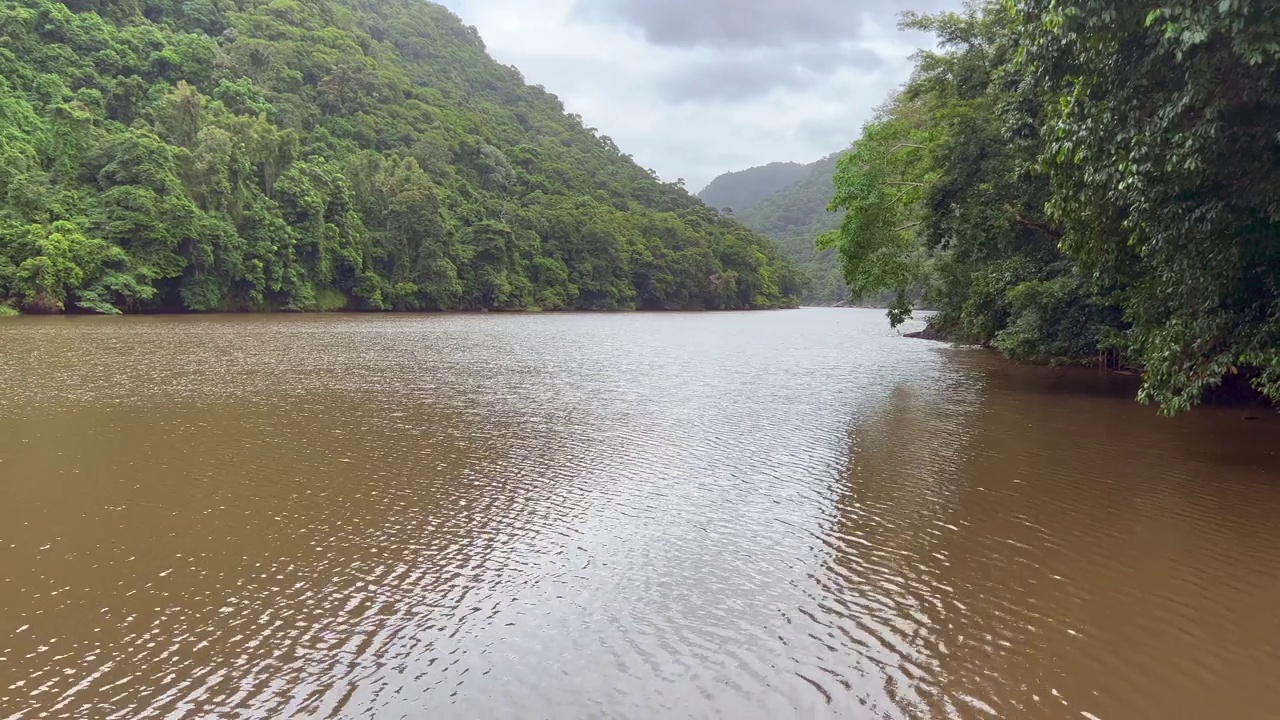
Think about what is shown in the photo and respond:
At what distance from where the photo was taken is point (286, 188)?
59.3m

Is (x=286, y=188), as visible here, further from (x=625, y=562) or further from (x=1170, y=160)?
(x=1170, y=160)

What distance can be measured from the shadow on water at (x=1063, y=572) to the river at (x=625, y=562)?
0.03 m

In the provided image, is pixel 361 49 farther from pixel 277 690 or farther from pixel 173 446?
pixel 277 690

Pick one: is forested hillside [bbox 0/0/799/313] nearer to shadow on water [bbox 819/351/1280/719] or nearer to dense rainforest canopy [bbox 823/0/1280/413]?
shadow on water [bbox 819/351/1280/719]

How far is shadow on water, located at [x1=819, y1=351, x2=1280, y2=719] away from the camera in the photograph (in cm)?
468

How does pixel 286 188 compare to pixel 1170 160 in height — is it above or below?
above

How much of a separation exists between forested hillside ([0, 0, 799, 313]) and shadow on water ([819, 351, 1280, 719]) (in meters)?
48.9

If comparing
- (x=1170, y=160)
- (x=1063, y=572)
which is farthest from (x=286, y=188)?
(x=1063, y=572)

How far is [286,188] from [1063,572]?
63177 mm

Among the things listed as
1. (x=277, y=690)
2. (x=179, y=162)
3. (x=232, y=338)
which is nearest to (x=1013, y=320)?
(x=277, y=690)

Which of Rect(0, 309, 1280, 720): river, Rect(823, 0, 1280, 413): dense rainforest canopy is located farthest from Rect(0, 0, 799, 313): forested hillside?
Rect(823, 0, 1280, 413): dense rainforest canopy

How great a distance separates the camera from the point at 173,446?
35.3 ft

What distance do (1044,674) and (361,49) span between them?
114250mm

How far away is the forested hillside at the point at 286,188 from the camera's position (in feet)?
156
